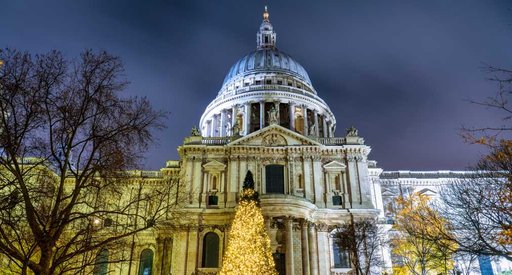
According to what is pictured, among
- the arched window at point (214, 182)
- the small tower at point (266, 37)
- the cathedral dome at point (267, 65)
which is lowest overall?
the arched window at point (214, 182)

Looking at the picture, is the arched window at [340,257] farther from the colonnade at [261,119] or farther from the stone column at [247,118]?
the stone column at [247,118]

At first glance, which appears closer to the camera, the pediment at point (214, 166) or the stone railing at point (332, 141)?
the pediment at point (214, 166)

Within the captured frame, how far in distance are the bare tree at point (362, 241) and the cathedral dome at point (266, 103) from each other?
1727cm

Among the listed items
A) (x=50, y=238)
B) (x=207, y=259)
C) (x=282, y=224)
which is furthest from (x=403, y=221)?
(x=50, y=238)

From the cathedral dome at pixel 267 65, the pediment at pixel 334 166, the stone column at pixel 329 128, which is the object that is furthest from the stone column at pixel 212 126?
the pediment at pixel 334 166

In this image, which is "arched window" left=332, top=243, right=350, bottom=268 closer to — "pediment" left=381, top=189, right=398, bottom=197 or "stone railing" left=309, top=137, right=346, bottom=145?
"stone railing" left=309, top=137, right=346, bottom=145

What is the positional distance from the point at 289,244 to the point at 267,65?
35.2m

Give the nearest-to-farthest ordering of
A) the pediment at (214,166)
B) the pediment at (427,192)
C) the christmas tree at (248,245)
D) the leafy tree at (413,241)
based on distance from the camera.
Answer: the christmas tree at (248,245) < the leafy tree at (413,241) < the pediment at (214,166) < the pediment at (427,192)

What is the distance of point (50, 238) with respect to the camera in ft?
37.8

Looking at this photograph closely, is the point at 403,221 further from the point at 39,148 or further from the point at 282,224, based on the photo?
the point at 39,148

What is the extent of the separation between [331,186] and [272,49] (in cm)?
3524

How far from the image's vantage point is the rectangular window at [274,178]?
120 ft

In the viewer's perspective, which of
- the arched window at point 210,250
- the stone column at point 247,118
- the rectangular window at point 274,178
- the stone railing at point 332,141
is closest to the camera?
the arched window at point 210,250

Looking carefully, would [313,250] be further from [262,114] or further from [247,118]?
[247,118]
